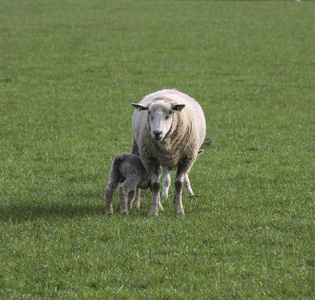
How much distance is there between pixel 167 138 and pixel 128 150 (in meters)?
4.46

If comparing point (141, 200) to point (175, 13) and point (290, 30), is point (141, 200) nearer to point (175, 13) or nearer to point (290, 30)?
point (290, 30)

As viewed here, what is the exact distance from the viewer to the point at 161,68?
22891 mm

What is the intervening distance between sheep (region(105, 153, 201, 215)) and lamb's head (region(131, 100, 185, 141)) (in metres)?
0.89

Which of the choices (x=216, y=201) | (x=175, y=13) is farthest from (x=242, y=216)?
(x=175, y=13)

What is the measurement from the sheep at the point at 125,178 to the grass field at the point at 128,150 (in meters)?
0.29

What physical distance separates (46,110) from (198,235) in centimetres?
1067

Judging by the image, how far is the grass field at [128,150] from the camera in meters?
6.38

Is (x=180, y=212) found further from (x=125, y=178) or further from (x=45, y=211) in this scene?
(x=45, y=211)

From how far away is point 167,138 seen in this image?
8.62 m

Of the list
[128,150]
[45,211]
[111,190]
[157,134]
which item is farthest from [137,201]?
[128,150]

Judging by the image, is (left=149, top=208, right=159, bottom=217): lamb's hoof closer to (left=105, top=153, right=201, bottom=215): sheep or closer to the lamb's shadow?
(left=105, top=153, right=201, bottom=215): sheep

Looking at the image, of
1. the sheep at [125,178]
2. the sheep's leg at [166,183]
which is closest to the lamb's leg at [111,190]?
the sheep at [125,178]

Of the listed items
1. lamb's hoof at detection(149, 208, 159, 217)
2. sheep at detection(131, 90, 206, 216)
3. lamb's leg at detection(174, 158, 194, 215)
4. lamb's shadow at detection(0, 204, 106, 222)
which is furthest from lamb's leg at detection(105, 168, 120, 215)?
lamb's leg at detection(174, 158, 194, 215)

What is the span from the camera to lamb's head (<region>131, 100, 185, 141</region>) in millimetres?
8000
